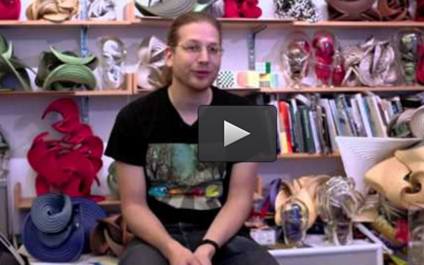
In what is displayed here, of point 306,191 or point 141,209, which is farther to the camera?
point 306,191

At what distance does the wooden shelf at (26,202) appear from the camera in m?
2.55

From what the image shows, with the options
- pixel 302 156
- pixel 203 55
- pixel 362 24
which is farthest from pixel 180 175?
pixel 362 24

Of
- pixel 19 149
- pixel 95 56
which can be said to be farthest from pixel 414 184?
pixel 19 149

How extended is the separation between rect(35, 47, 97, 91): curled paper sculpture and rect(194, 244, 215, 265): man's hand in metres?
1.30

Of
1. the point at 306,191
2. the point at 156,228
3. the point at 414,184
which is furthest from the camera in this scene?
the point at 306,191

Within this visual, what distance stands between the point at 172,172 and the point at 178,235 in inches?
7.3

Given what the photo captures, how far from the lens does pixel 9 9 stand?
8.31 feet

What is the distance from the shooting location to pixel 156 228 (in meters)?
1.53

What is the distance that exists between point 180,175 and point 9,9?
145 centimetres

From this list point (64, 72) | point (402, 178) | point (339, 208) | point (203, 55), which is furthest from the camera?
point (64, 72)

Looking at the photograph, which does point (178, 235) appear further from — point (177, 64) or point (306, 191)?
point (306, 191)

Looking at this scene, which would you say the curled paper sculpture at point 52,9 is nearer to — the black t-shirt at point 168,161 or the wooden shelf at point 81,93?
the wooden shelf at point 81,93

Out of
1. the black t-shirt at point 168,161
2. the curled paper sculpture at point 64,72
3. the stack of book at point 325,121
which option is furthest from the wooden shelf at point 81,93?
the black t-shirt at point 168,161

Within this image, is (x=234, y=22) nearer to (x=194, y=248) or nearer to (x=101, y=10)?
(x=101, y=10)
